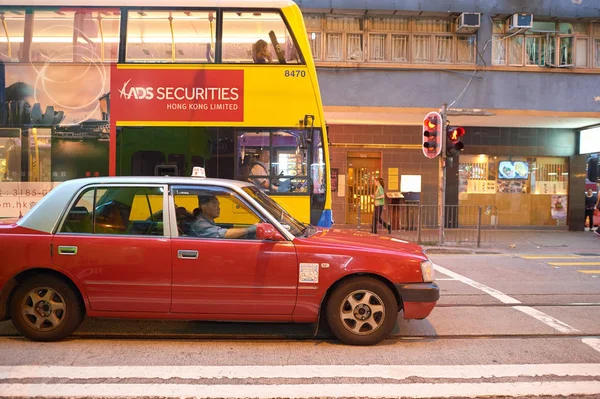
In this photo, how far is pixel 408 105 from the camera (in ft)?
52.3

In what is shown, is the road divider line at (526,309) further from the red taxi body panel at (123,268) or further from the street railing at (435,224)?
the street railing at (435,224)

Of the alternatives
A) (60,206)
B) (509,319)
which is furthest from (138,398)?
(509,319)

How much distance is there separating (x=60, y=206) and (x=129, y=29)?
4233 mm

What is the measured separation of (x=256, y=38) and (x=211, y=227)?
4150 millimetres

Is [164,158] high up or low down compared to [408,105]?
down

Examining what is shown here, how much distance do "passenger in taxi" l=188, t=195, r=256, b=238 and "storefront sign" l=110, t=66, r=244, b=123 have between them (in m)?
3.15

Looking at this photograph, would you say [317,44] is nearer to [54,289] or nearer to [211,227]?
[211,227]

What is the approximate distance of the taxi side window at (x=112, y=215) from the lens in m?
4.88

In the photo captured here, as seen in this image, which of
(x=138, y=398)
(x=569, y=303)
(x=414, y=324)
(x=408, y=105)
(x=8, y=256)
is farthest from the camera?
(x=408, y=105)

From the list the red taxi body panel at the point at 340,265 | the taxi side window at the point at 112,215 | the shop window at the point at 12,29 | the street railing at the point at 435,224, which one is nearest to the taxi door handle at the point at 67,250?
the taxi side window at the point at 112,215

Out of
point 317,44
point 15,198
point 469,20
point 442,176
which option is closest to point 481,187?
point 442,176

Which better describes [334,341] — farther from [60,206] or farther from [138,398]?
[60,206]

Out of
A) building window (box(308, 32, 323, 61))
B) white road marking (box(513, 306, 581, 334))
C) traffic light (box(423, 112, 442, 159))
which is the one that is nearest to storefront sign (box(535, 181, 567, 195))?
traffic light (box(423, 112, 442, 159))

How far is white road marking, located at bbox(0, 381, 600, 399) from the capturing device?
12.2 ft
